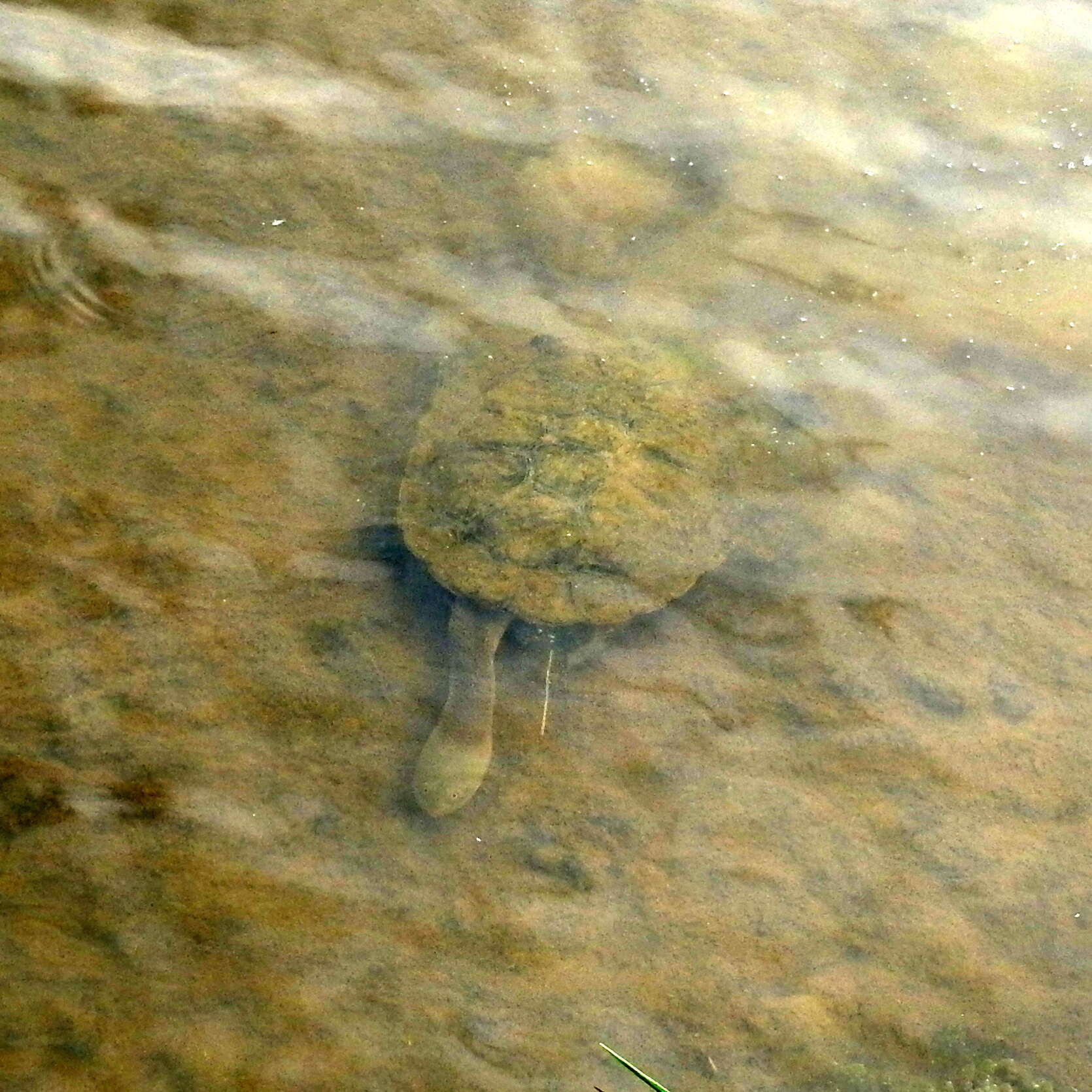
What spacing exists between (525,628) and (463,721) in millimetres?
353

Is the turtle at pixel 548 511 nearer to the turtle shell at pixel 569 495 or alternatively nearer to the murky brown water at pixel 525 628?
the turtle shell at pixel 569 495

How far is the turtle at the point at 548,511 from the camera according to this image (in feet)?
9.70

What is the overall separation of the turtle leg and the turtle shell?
0.36 ft

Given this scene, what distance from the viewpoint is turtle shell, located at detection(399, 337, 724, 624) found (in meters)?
2.96

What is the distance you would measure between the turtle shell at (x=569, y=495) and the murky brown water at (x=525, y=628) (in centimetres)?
22

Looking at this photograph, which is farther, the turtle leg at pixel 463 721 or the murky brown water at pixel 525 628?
the turtle leg at pixel 463 721

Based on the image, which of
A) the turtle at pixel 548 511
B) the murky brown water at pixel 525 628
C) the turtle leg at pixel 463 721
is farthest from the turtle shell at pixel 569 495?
the murky brown water at pixel 525 628

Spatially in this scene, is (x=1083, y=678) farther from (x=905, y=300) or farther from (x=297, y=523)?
(x=297, y=523)

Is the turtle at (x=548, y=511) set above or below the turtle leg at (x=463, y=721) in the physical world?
above

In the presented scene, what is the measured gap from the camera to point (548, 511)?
293cm

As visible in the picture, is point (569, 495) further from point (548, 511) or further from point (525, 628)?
point (525, 628)

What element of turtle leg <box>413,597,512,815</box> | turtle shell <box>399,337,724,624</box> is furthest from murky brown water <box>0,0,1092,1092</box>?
turtle shell <box>399,337,724,624</box>

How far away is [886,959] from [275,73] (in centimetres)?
337

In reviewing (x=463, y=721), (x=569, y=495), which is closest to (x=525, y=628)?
A: (x=463, y=721)
